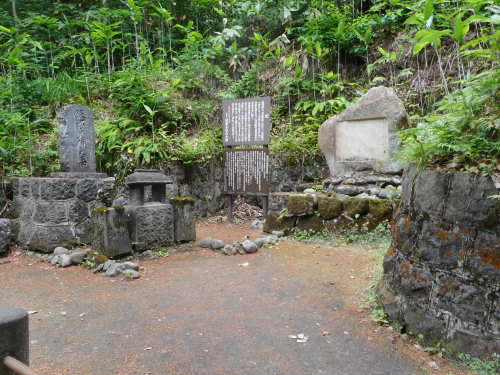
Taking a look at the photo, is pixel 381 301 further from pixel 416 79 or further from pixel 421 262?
pixel 416 79

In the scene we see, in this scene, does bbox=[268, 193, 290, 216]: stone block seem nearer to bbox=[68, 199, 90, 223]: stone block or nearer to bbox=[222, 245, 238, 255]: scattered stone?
bbox=[222, 245, 238, 255]: scattered stone

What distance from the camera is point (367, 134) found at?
6.92 metres

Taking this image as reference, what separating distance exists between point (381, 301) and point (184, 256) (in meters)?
3.11

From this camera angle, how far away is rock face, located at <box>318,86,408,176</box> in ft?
21.7

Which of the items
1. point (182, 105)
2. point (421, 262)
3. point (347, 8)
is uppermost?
point (347, 8)

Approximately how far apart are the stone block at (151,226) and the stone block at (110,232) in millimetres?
207

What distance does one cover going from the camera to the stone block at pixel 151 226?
514 cm

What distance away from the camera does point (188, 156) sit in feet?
26.0

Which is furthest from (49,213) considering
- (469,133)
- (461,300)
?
(469,133)

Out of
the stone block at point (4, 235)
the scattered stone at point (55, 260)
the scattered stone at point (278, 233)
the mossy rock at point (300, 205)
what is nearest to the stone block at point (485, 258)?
the mossy rock at point (300, 205)

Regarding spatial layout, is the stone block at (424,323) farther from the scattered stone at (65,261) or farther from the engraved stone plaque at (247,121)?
the engraved stone plaque at (247,121)

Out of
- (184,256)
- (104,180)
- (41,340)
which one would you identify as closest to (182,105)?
(104,180)

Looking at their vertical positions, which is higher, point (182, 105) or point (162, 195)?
point (182, 105)

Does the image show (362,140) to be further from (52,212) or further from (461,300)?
(52,212)
